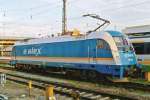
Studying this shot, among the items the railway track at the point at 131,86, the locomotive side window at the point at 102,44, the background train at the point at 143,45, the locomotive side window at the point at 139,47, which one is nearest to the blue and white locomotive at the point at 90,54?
the locomotive side window at the point at 102,44

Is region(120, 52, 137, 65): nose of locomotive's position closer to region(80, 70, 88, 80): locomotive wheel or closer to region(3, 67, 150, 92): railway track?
region(3, 67, 150, 92): railway track

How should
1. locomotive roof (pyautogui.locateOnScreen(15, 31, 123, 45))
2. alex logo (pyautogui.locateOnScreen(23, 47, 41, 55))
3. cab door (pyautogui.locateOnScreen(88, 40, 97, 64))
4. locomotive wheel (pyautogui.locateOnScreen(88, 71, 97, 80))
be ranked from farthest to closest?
alex logo (pyautogui.locateOnScreen(23, 47, 41, 55)), locomotive wheel (pyautogui.locateOnScreen(88, 71, 97, 80)), cab door (pyautogui.locateOnScreen(88, 40, 97, 64)), locomotive roof (pyautogui.locateOnScreen(15, 31, 123, 45))

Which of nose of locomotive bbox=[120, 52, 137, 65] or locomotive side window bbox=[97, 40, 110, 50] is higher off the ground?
locomotive side window bbox=[97, 40, 110, 50]

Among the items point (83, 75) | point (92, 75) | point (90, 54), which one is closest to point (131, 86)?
point (92, 75)

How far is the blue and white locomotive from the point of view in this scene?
69.3 ft

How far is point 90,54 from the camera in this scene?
75.2ft

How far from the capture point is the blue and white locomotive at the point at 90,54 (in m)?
21.1

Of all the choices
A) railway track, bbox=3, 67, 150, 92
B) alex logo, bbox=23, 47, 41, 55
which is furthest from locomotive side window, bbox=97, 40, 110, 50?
alex logo, bbox=23, 47, 41, 55

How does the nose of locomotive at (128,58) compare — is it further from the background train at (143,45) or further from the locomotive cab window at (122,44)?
the background train at (143,45)

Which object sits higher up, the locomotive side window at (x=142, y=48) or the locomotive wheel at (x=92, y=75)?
the locomotive side window at (x=142, y=48)

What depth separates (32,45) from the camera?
3244 cm

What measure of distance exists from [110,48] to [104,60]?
0.91 meters

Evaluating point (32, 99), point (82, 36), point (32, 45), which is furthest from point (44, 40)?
point (32, 99)

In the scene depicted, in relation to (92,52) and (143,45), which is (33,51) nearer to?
(92,52)
